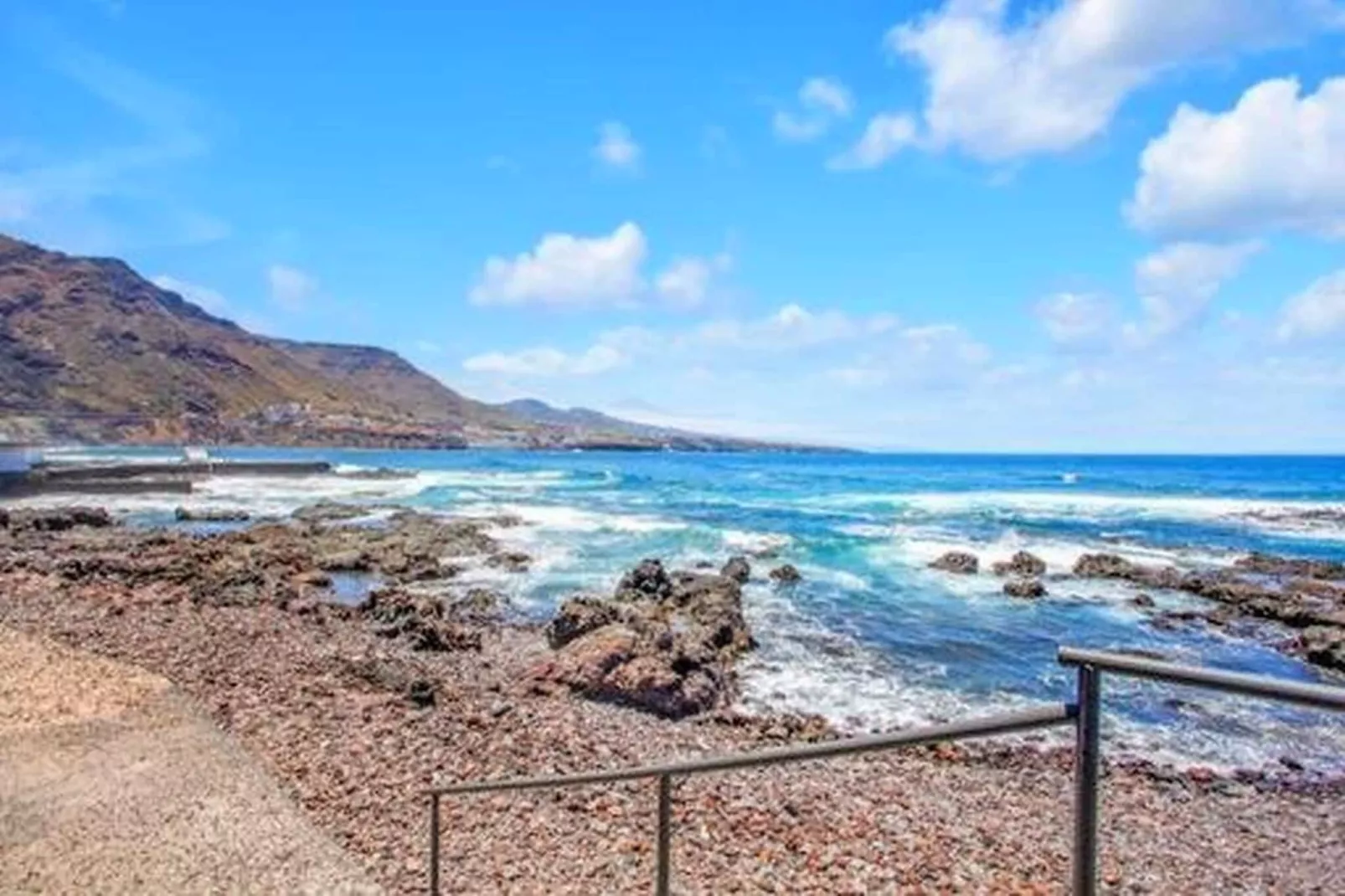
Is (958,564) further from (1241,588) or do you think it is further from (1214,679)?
(1214,679)

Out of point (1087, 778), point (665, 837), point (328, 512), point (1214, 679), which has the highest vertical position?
point (1214, 679)

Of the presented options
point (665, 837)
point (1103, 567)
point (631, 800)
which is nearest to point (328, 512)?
point (1103, 567)

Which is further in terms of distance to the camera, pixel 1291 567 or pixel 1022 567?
pixel 1291 567

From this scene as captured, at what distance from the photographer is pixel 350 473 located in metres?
84.6

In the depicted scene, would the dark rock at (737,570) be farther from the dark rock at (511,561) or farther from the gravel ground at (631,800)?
the gravel ground at (631,800)

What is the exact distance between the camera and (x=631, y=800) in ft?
26.8

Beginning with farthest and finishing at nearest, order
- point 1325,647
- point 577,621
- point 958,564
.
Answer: point 958,564 → point 1325,647 → point 577,621

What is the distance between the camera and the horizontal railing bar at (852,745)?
9.69ft

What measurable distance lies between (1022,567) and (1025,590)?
5204 millimetres

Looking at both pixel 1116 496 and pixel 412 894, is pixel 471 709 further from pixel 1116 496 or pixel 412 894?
pixel 1116 496

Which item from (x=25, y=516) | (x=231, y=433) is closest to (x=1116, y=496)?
(x=25, y=516)

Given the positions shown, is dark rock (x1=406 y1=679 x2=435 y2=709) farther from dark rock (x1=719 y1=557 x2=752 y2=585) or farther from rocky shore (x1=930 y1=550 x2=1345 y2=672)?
rocky shore (x1=930 y1=550 x2=1345 y2=672)

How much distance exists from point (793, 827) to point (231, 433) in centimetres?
19162

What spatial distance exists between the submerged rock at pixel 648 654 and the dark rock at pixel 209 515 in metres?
29.5
